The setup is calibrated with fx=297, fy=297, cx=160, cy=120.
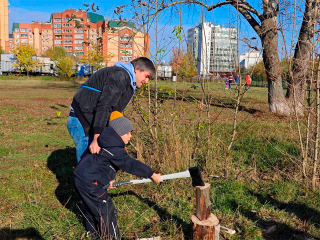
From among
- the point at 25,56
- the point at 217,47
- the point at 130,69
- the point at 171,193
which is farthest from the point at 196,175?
the point at 25,56

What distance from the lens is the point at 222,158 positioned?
5004 mm

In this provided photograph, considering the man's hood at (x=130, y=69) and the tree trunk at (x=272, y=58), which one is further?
the tree trunk at (x=272, y=58)

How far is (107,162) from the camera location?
2.87m

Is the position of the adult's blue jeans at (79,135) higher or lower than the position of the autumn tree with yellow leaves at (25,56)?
lower

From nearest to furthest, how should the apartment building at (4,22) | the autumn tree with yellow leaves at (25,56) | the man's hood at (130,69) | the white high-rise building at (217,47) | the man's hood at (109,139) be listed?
the man's hood at (109,139)
the man's hood at (130,69)
the white high-rise building at (217,47)
the autumn tree with yellow leaves at (25,56)
the apartment building at (4,22)

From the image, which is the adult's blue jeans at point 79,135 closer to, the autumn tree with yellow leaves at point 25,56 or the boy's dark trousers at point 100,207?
the boy's dark trousers at point 100,207

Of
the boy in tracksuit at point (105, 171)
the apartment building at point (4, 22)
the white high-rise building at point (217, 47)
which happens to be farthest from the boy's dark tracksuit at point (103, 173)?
the apartment building at point (4, 22)

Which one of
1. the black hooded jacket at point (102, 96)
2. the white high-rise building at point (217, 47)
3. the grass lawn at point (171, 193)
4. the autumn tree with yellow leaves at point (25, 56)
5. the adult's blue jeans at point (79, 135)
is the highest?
the autumn tree with yellow leaves at point (25, 56)

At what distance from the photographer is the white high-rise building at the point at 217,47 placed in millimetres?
4589

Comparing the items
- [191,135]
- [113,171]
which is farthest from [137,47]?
[113,171]

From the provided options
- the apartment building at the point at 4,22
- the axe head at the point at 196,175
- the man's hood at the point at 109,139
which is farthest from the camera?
the apartment building at the point at 4,22

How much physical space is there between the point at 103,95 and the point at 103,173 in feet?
2.55

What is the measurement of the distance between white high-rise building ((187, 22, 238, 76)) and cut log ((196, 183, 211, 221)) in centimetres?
226

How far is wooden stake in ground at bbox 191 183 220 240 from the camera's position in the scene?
8.85ft
